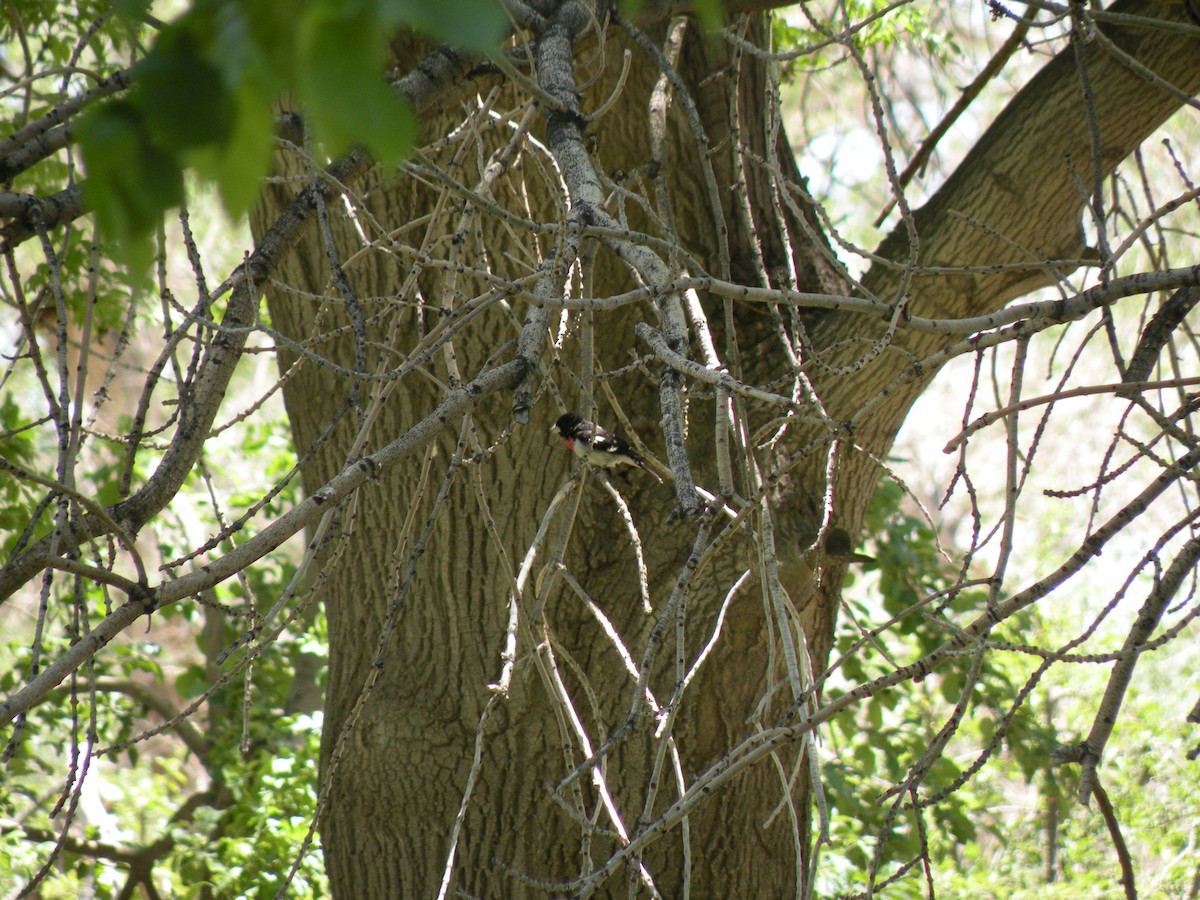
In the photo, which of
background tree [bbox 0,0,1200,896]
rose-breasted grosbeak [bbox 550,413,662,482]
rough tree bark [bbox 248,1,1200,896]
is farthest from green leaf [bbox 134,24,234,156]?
rough tree bark [bbox 248,1,1200,896]

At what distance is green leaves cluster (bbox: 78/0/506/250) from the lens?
1.98ft

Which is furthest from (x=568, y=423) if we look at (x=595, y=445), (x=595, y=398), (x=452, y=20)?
(x=452, y=20)

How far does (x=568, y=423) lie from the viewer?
2992mm

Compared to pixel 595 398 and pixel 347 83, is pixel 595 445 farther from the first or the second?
pixel 347 83

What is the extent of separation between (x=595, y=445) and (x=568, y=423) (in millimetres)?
114

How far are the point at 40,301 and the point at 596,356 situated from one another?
5.28 feet

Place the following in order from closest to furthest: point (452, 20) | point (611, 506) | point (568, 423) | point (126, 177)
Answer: point (452, 20), point (126, 177), point (568, 423), point (611, 506)

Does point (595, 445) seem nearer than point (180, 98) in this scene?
No

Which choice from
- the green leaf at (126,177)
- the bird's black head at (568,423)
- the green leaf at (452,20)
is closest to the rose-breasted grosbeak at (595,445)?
the bird's black head at (568,423)

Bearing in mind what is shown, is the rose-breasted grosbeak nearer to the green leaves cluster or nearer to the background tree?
the background tree

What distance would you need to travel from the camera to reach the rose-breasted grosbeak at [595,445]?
2.83m

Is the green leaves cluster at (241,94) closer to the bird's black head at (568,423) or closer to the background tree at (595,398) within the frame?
the background tree at (595,398)

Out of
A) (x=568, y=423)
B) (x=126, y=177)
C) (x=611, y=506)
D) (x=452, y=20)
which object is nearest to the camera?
(x=452, y=20)

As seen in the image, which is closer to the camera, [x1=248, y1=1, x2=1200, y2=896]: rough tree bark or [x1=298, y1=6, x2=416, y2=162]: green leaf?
[x1=298, y1=6, x2=416, y2=162]: green leaf
